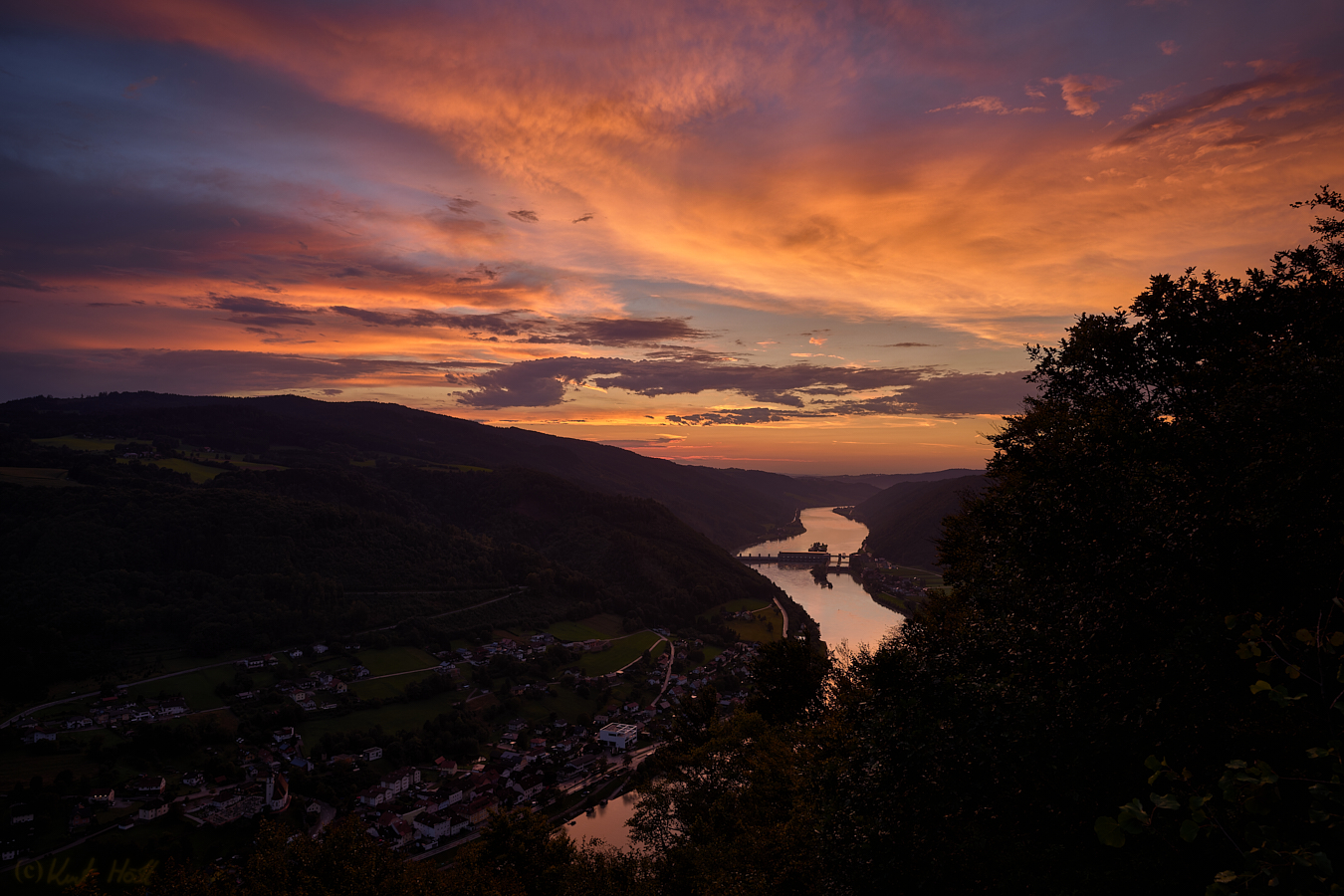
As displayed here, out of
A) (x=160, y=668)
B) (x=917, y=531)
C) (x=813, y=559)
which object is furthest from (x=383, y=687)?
(x=917, y=531)

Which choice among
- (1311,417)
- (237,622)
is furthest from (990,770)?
(237,622)

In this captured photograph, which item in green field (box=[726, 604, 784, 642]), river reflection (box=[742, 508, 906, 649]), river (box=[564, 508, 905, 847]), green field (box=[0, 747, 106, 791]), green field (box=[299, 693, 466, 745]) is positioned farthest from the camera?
green field (box=[726, 604, 784, 642])

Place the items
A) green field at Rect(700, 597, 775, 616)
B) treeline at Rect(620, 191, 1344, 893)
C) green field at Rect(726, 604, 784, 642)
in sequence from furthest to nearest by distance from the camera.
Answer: green field at Rect(700, 597, 775, 616) → green field at Rect(726, 604, 784, 642) → treeline at Rect(620, 191, 1344, 893)

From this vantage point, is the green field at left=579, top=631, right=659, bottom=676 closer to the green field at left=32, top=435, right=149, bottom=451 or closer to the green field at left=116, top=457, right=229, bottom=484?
the green field at left=116, top=457, right=229, bottom=484

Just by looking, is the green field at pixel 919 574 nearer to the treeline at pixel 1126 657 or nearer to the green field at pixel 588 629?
the green field at pixel 588 629

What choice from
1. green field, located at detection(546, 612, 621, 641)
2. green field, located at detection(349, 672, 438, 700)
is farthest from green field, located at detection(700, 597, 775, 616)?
green field, located at detection(349, 672, 438, 700)

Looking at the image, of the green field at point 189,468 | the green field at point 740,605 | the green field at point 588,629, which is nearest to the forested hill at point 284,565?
the green field at point 588,629

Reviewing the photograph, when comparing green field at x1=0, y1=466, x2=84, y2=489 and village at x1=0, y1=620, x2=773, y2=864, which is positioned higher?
green field at x1=0, y1=466, x2=84, y2=489
